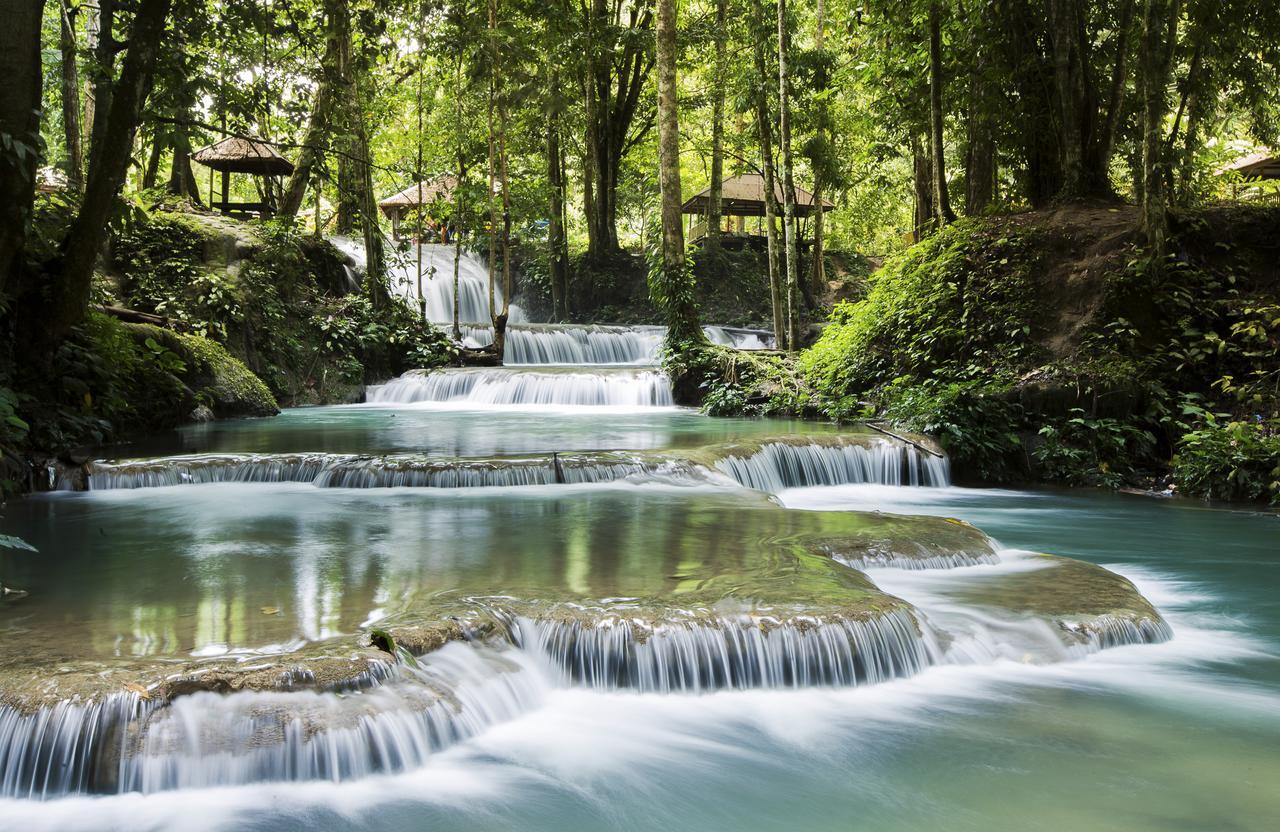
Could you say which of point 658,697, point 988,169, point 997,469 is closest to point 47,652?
point 658,697

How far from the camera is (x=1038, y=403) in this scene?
37.8ft

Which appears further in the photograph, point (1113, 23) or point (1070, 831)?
point (1113, 23)

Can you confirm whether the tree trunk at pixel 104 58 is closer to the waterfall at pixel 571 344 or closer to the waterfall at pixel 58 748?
the waterfall at pixel 58 748

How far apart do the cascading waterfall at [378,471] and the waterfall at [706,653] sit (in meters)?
4.39

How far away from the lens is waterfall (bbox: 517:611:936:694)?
4766 mm

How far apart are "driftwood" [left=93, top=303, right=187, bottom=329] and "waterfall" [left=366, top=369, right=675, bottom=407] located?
16.5 ft

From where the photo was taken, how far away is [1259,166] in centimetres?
2523

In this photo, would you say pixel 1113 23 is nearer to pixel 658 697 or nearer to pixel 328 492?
pixel 328 492

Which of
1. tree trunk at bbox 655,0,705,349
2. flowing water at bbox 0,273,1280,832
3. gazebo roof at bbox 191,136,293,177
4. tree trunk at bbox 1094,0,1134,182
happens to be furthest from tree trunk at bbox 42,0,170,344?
gazebo roof at bbox 191,136,293,177

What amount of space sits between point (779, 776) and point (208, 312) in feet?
47.5

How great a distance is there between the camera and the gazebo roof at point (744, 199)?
32406mm

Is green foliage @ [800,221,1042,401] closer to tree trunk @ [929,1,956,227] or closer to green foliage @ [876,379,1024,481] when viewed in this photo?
green foliage @ [876,379,1024,481]

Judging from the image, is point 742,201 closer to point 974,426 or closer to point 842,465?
point 974,426

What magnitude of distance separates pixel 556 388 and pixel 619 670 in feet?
41.8
